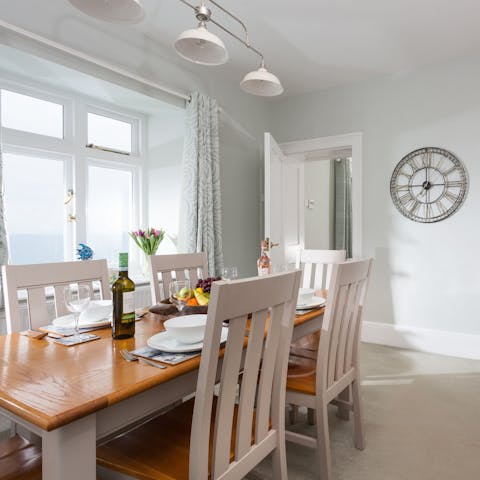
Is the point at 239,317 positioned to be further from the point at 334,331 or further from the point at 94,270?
the point at 94,270

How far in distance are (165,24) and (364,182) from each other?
239 cm

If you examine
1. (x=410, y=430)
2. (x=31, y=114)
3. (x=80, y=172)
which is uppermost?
(x=31, y=114)

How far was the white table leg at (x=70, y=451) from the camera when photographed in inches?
33.5

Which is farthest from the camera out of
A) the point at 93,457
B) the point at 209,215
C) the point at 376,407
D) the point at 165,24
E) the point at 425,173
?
the point at 425,173

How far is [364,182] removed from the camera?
13.5 feet

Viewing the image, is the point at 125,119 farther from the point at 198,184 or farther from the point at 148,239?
the point at 148,239

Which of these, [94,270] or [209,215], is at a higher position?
[209,215]

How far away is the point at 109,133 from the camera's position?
338 cm

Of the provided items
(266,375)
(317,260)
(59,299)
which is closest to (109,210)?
(59,299)

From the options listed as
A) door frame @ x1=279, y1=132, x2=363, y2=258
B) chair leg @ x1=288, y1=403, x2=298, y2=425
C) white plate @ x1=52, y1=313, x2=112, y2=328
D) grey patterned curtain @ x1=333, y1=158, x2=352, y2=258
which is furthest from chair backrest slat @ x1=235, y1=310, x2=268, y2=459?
grey patterned curtain @ x1=333, y1=158, x2=352, y2=258

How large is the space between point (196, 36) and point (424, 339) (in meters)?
3.35

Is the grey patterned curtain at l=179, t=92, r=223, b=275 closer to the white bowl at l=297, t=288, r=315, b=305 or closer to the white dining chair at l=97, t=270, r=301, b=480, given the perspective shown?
the white bowl at l=297, t=288, r=315, b=305

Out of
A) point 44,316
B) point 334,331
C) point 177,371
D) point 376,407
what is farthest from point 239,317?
point 376,407

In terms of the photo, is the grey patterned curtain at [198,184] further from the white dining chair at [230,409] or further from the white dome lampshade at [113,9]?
the white dining chair at [230,409]
